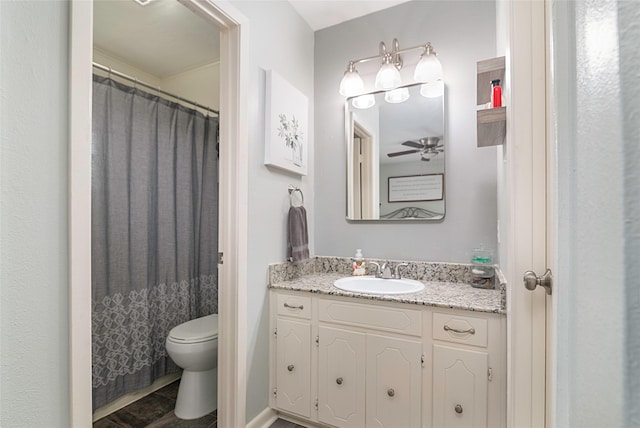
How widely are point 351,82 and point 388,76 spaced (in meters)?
0.24

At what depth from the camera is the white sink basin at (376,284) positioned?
1.76 m

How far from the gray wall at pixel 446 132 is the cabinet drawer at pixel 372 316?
0.58 metres

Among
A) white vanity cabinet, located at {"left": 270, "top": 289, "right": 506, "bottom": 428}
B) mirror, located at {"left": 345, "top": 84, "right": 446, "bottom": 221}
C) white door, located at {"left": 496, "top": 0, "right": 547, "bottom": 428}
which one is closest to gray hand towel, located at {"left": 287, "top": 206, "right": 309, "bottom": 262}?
white vanity cabinet, located at {"left": 270, "top": 289, "right": 506, "bottom": 428}

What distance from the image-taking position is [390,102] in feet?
6.61

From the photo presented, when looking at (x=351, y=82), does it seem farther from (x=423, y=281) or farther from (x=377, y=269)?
(x=423, y=281)

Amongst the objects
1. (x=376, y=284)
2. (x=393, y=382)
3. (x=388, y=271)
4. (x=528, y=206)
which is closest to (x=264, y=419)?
(x=393, y=382)

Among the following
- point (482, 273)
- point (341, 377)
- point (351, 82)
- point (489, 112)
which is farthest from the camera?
point (351, 82)

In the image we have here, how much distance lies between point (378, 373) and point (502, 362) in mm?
532

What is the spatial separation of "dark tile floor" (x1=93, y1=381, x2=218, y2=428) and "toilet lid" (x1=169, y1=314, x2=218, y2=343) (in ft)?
1.47

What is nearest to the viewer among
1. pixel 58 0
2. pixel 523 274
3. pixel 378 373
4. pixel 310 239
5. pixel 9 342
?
pixel 9 342

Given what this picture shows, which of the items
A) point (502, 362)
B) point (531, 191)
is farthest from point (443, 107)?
point (502, 362)

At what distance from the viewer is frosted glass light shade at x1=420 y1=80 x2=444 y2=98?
186 cm

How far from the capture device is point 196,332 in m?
1.91

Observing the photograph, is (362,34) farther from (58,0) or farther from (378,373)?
(378,373)
